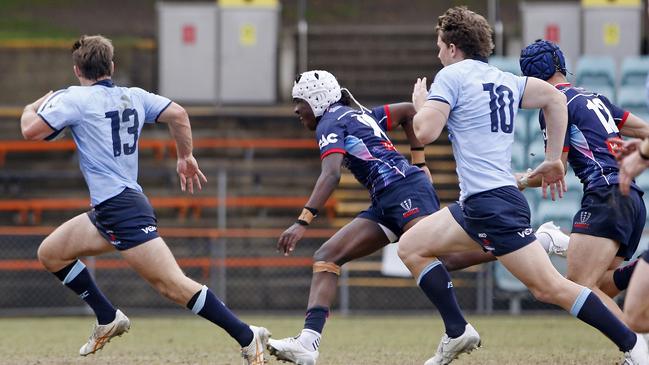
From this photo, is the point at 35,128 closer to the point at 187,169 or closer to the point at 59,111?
the point at 59,111

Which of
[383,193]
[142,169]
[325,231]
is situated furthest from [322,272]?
[142,169]

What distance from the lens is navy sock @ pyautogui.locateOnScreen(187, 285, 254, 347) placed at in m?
7.65


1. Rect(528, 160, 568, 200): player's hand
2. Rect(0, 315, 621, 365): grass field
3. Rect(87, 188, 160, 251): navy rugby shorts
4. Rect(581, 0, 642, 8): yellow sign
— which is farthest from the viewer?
Rect(581, 0, 642, 8): yellow sign

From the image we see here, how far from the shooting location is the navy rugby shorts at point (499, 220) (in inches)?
276

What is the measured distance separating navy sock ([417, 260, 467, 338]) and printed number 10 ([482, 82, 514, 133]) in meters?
1.03

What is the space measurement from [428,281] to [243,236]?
28.3 ft

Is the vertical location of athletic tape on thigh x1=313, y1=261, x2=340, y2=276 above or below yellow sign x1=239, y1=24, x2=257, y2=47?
below

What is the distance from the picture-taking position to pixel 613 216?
7.84 meters

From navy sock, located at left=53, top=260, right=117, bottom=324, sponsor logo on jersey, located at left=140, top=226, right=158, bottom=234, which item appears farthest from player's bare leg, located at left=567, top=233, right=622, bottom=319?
navy sock, located at left=53, top=260, right=117, bottom=324

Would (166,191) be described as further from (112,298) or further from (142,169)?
(112,298)

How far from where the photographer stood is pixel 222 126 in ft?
59.7

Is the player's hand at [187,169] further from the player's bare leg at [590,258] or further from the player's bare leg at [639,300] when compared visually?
the player's bare leg at [639,300]

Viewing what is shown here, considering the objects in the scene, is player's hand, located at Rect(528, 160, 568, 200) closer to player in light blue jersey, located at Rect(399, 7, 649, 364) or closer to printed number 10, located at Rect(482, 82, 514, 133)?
player in light blue jersey, located at Rect(399, 7, 649, 364)

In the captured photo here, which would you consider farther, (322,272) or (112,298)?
(112,298)
